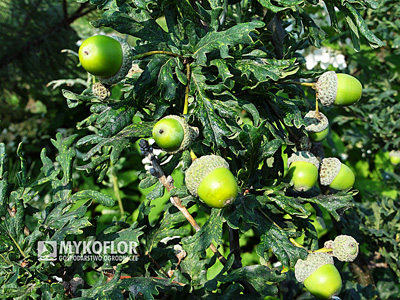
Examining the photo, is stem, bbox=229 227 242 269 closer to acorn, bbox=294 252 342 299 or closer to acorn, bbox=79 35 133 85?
acorn, bbox=294 252 342 299

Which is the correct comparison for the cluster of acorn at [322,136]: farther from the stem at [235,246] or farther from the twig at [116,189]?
the twig at [116,189]

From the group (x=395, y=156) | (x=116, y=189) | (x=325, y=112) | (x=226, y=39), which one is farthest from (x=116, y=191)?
(x=226, y=39)

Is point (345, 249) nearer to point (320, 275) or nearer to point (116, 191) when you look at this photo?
point (320, 275)

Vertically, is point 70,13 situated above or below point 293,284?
above

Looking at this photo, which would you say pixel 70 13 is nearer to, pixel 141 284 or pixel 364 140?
pixel 364 140

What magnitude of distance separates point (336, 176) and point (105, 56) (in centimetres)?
69

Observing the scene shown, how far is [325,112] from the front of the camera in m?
2.05

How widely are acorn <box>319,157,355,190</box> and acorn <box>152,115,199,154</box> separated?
0.47 metres

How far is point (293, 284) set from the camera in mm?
1549

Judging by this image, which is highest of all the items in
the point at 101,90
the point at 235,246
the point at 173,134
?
the point at 101,90

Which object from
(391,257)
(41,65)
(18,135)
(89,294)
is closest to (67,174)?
(89,294)

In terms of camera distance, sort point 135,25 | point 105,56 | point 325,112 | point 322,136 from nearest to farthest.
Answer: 1. point 105,56
2. point 135,25
3. point 322,136
4. point 325,112

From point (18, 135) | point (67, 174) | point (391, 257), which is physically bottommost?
point (391, 257)

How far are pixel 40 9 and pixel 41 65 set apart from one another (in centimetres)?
44
